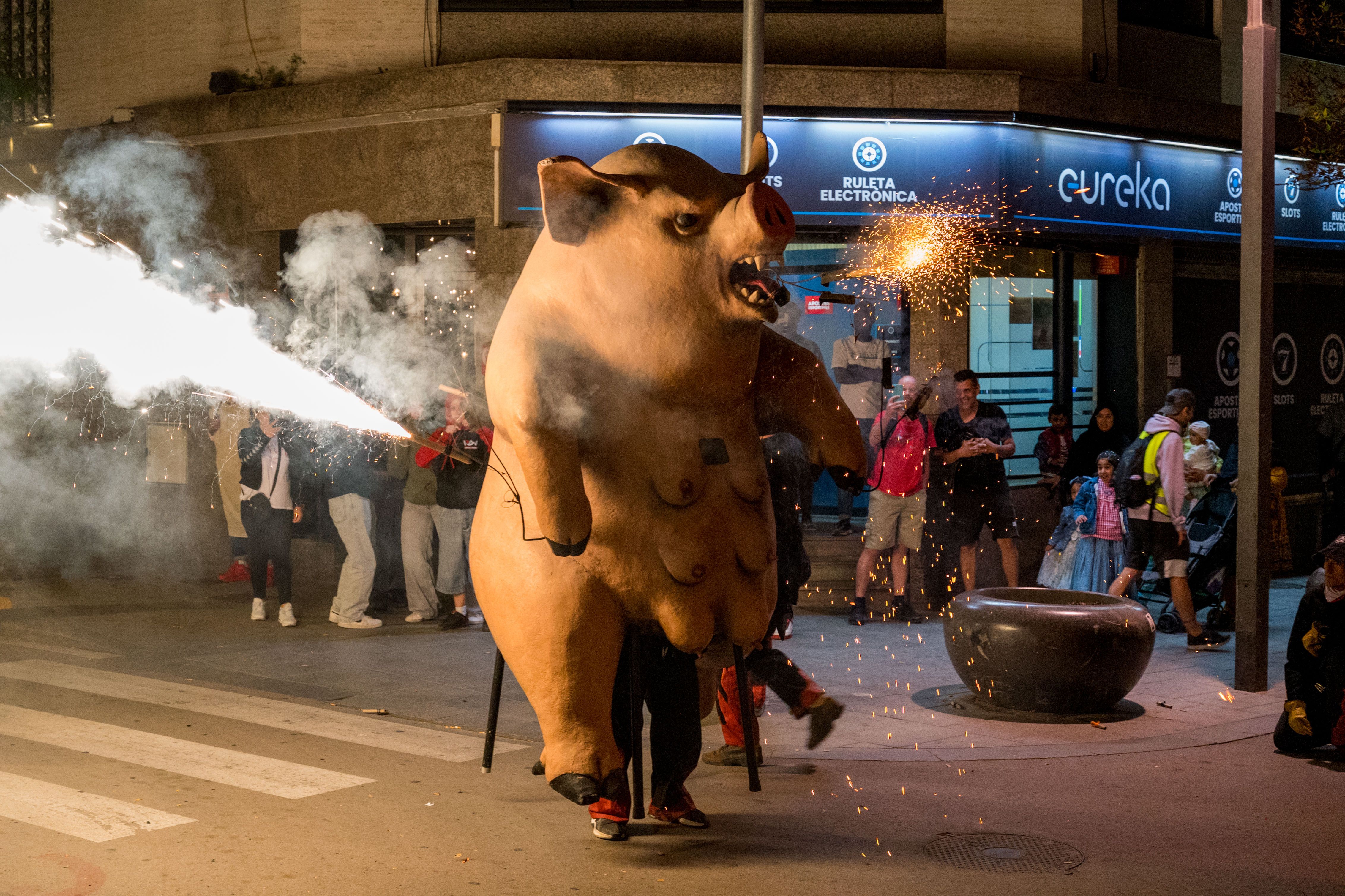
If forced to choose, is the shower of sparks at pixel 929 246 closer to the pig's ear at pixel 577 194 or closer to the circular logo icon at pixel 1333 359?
the circular logo icon at pixel 1333 359

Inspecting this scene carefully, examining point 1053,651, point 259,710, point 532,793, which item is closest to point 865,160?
point 1053,651

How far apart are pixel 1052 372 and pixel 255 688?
8553 millimetres

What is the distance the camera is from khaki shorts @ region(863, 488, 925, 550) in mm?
10828

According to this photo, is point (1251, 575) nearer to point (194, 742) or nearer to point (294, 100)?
point (194, 742)

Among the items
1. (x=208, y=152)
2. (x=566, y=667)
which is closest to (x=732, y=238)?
(x=566, y=667)

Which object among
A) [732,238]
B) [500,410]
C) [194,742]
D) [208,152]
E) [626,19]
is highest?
[626,19]

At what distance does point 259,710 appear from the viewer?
25.7ft

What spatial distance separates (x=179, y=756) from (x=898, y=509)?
19.8 feet

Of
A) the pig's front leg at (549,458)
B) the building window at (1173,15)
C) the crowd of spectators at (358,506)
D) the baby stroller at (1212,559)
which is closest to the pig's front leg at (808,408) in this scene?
the pig's front leg at (549,458)

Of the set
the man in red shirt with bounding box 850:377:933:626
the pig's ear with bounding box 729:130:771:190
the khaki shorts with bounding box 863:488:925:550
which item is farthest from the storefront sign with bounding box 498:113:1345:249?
the pig's ear with bounding box 729:130:771:190

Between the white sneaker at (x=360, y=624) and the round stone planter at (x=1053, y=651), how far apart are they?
4.91 m

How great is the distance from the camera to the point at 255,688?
847cm

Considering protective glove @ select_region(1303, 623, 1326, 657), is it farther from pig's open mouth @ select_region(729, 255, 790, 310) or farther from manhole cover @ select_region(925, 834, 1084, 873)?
pig's open mouth @ select_region(729, 255, 790, 310)

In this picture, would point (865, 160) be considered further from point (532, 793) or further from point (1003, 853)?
point (1003, 853)
